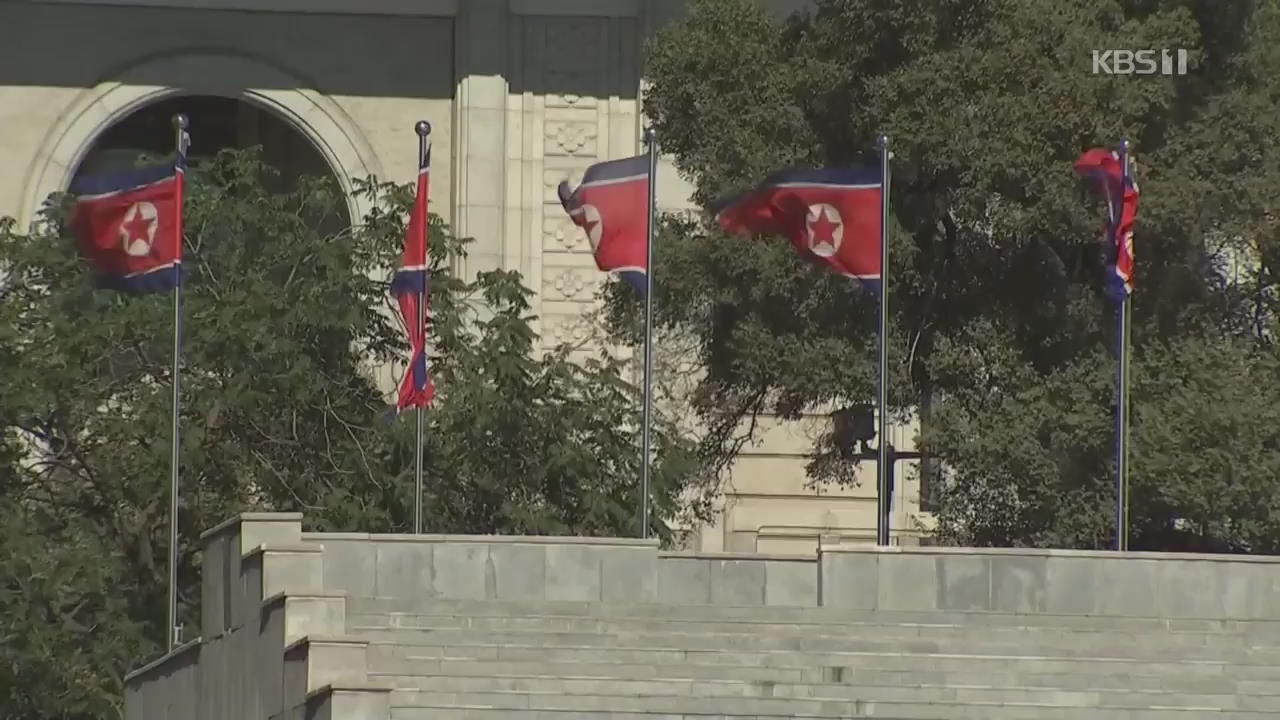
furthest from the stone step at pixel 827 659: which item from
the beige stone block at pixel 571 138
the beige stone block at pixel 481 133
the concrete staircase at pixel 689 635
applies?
the beige stone block at pixel 571 138

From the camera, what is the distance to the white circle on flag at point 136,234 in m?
39.2

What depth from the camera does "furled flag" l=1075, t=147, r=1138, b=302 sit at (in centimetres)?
4056

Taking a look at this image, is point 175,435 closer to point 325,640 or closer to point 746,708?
point 325,640

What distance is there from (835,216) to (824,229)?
17cm

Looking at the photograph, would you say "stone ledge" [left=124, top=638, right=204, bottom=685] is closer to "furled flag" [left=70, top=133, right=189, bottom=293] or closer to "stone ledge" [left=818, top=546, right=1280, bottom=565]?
"furled flag" [left=70, top=133, right=189, bottom=293]

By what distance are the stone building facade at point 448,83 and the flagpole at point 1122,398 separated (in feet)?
32.1

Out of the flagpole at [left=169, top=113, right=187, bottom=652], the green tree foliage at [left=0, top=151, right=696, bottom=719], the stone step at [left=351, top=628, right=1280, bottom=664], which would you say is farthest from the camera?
the green tree foliage at [left=0, top=151, right=696, bottom=719]

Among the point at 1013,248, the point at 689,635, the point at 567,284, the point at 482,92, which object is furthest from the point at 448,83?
the point at 689,635

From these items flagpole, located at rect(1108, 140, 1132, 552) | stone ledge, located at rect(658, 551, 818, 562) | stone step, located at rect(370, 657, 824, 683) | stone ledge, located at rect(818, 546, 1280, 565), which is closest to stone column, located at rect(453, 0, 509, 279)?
flagpole, located at rect(1108, 140, 1132, 552)

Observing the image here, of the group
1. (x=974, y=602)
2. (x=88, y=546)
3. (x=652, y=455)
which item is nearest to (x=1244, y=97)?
(x=652, y=455)

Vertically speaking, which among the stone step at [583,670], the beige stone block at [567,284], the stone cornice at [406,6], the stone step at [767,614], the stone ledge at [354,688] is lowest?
the stone ledge at [354,688]

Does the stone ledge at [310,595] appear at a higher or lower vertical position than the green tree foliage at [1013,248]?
lower

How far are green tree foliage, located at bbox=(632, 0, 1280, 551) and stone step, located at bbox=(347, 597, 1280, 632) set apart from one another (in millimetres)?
7030

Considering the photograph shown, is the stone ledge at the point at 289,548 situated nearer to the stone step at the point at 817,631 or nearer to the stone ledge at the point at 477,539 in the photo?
the stone step at the point at 817,631
